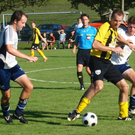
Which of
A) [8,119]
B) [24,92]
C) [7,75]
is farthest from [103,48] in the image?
[8,119]

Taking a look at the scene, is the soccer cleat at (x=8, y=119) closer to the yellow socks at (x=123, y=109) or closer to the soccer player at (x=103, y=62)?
the soccer player at (x=103, y=62)

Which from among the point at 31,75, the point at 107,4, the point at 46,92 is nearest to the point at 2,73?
the point at 46,92

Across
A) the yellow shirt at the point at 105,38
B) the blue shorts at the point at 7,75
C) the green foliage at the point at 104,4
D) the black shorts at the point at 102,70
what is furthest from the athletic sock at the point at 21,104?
the green foliage at the point at 104,4

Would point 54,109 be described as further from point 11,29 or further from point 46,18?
point 46,18

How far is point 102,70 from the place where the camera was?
25.5 feet

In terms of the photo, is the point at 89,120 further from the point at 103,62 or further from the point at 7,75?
the point at 7,75

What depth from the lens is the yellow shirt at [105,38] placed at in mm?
7605

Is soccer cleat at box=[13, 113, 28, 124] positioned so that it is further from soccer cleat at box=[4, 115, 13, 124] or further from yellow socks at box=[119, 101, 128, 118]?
yellow socks at box=[119, 101, 128, 118]

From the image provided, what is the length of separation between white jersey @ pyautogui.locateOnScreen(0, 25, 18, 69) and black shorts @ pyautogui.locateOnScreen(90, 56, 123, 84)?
1.53 meters

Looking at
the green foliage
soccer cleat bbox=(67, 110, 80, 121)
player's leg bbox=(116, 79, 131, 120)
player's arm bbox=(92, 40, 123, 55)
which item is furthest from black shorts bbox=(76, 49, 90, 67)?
the green foliage

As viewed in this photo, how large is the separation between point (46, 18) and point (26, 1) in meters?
3.96

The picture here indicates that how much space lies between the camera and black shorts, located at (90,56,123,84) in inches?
305

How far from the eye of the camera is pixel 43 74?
16922 mm

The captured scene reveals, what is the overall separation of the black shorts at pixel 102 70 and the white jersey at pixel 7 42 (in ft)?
5.02
